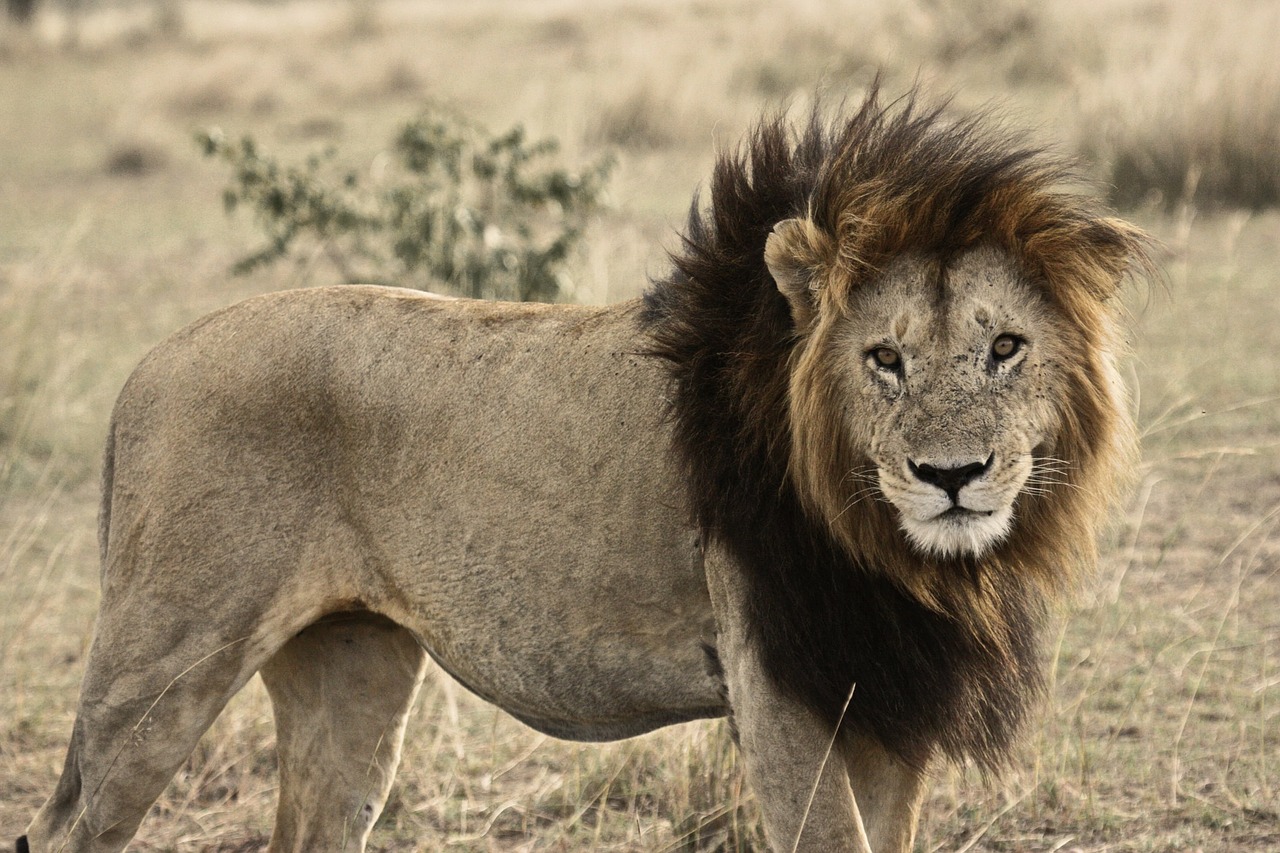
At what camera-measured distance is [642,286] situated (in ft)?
24.7

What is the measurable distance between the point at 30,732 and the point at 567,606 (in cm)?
261

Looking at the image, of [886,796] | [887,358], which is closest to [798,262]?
[887,358]

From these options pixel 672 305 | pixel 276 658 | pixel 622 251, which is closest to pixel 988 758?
pixel 672 305

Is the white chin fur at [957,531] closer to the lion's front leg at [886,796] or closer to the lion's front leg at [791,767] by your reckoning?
the lion's front leg at [791,767]

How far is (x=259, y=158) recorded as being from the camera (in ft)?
21.6

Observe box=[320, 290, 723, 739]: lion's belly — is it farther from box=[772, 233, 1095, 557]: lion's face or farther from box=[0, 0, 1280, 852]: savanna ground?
box=[0, 0, 1280, 852]: savanna ground

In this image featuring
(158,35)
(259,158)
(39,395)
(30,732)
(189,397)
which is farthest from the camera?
(158,35)

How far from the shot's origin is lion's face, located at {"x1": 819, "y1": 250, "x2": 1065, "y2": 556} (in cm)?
254

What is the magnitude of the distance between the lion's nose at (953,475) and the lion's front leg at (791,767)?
1.77 feet

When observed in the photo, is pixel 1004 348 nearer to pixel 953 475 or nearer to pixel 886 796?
pixel 953 475

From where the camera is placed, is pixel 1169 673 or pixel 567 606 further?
pixel 1169 673

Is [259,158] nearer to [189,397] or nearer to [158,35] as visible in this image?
[189,397]

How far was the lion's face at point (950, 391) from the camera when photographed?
2535 mm

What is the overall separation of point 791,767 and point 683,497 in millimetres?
561
